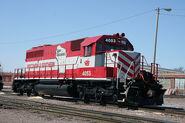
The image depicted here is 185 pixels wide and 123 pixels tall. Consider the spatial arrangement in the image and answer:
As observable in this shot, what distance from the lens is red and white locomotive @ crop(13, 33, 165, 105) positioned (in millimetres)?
13055

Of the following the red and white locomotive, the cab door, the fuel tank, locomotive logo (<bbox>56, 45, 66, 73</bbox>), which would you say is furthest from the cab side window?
locomotive logo (<bbox>56, 45, 66, 73</bbox>)

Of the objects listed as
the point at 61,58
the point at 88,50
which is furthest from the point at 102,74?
the point at 61,58

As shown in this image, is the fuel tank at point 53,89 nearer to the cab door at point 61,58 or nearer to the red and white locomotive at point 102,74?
the red and white locomotive at point 102,74

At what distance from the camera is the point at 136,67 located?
13906 mm

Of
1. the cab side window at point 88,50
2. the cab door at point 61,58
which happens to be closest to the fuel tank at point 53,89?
the cab door at point 61,58

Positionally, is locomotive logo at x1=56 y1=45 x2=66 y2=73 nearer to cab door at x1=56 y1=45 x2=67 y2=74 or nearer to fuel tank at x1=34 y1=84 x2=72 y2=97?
cab door at x1=56 y1=45 x2=67 y2=74

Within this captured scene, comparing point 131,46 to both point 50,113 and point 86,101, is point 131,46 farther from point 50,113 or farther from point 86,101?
point 50,113

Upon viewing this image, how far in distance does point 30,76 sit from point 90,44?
8981 millimetres

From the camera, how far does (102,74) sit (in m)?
13.6

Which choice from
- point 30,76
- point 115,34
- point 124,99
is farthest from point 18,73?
point 124,99

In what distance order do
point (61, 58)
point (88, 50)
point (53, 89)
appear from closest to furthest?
1. point (88, 50)
2. point (53, 89)
3. point (61, 58)

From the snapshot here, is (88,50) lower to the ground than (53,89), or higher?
higher

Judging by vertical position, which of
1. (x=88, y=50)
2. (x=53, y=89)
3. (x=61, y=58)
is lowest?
(x=53, y=89)

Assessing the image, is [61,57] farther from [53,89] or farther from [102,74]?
[102,74]
